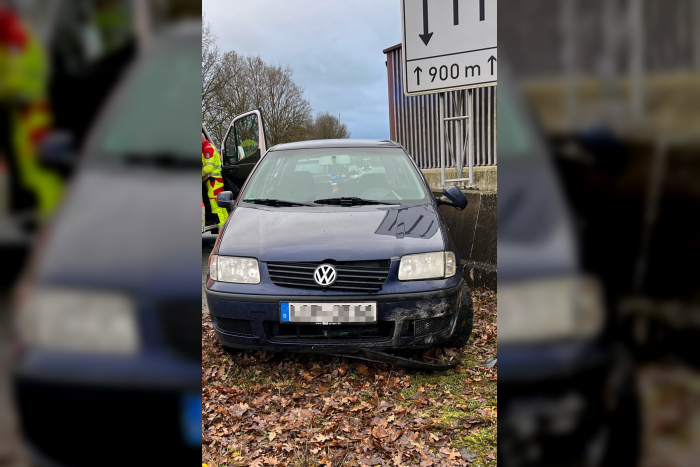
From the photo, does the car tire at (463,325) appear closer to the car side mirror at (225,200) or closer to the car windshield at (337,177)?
the car windshield at (337,177)

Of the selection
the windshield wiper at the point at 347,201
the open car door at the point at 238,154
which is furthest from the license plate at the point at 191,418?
the open car door at the point at 238,154

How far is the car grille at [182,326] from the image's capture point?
321 millimetres

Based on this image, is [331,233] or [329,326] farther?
[331,233]

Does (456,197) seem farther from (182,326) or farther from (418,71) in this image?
(182,326)

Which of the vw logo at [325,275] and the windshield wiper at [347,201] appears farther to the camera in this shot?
the windshield wiper at [347,201]

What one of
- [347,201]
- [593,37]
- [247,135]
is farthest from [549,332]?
[247,135]

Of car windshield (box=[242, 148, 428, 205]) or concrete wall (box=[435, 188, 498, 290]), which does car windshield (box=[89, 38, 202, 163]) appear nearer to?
car windshield (box=[242, 148, 428, 205])

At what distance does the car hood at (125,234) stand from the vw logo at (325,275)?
6.41ft

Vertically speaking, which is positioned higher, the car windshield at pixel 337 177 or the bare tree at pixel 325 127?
the bare tree at pixel 325 127

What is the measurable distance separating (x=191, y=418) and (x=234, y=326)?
2159mm

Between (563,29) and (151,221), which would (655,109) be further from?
(151,221)

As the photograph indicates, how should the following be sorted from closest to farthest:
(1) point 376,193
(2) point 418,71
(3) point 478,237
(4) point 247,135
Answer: (1) point 376,193 < (3) point 478,237 < (2) point 418,71 < (4) point 247,135

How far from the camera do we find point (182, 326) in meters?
0.33

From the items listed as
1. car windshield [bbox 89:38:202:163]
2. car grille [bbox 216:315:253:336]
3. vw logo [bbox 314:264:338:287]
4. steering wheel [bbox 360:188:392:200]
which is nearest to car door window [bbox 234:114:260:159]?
steering wheel [bbox 360:188:392:200]
